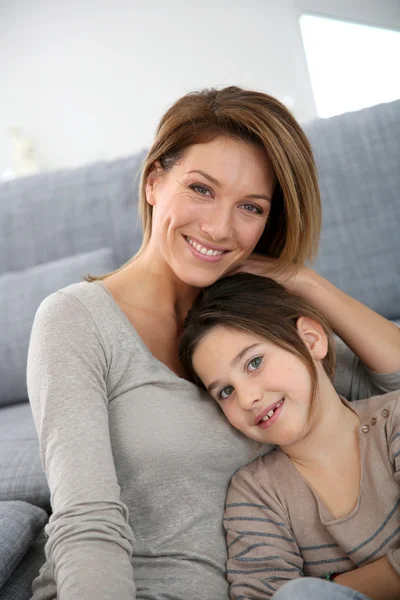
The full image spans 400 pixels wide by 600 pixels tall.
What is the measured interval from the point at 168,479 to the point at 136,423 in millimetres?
111

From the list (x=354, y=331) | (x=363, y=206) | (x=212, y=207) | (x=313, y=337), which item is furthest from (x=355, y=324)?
(x=363, y=206)

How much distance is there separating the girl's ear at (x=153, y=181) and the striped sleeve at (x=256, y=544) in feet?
2.02

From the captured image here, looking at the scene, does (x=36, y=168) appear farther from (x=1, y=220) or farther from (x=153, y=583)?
(x=153, y=583)

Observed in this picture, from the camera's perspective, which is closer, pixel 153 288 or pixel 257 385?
pixel 257 385

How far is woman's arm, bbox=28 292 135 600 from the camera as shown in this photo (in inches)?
33.3

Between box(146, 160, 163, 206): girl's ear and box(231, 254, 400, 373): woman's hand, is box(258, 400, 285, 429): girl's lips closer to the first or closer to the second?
box(231, 254, 400, 373): woman's hand

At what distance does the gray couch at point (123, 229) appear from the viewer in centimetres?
195

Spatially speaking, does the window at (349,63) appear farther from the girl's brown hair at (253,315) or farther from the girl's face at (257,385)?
the girl's face at (257,385)

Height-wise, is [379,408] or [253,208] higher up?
[253,208]

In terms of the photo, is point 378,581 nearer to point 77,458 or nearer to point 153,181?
point 77,458

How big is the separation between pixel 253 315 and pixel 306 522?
382 mm

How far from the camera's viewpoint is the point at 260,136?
3.99 feet

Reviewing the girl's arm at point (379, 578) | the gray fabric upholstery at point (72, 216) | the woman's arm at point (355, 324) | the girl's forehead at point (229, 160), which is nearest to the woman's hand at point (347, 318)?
the woman's arm at point (355, 324)

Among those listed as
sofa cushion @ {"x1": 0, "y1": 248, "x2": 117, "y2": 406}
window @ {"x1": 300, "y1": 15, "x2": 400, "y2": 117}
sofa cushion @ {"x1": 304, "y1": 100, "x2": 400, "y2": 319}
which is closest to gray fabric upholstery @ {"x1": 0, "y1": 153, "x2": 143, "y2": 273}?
sofa cushion @ {"x1": 0, "y1": 248, "x2": 117, "y2": 406}
